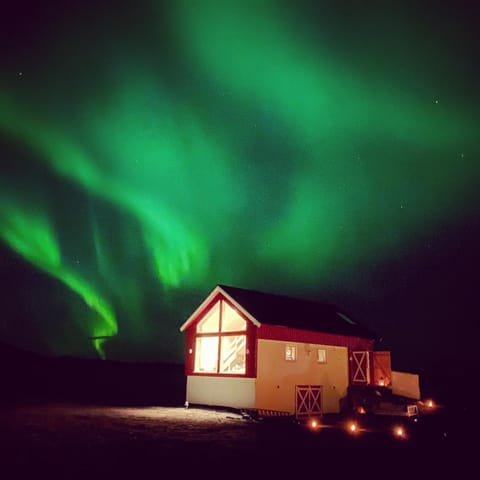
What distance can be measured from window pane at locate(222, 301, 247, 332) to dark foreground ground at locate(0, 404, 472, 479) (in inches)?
227

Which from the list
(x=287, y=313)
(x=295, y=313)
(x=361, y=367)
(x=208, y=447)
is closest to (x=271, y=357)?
(x=287, y=313)

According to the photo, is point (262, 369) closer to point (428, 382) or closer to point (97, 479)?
point (97, 479)

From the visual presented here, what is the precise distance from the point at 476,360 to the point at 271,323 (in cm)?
5161

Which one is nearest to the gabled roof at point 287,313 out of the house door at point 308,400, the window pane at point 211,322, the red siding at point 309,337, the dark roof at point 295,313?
the dark roof at point 295,313

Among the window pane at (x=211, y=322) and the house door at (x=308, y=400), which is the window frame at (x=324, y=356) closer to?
the house door at (x=308, y=400)

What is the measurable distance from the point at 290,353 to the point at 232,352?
3.32m

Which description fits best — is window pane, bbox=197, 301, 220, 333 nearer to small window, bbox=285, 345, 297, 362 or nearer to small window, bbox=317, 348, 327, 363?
small window, bbox=285, 345, 297, 362

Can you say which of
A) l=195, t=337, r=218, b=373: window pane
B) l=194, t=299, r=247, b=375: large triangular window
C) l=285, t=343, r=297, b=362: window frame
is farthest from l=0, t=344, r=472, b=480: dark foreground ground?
l=195, t=337, r=218, b=373: window pane

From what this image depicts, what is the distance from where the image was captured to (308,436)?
15.6 m

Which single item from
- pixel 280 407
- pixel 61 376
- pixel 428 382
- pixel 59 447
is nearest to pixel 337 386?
pixel 280 407

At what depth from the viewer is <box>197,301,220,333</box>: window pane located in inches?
1037

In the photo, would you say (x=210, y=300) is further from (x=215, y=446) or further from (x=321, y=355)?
(x=215, y=446)

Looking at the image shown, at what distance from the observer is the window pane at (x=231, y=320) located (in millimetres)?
24894

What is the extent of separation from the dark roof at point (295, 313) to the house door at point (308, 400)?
300cm
